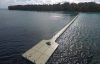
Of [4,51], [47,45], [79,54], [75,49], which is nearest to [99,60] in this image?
[79,54]

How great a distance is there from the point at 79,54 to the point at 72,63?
8.86 meters

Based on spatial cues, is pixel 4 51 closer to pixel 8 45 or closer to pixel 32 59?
pixel 8 45

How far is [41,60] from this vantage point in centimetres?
4578

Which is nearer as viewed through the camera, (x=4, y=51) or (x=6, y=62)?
(x=6, y=62)

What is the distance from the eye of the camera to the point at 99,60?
1876 inches

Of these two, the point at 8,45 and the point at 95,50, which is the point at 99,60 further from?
the point at 8,45

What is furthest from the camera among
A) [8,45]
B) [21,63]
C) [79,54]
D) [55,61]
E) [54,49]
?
[8,45]

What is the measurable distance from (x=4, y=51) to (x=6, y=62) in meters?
9.77

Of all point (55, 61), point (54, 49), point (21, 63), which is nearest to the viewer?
point (21, 63)

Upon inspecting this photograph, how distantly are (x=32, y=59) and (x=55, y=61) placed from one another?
21.1ft

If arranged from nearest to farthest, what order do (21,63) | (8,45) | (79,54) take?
(21,63) < (79,54) < (8,45)

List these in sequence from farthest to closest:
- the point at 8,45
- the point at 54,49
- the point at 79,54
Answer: the point at 8,45, the point at 54,49, the point at 79,54

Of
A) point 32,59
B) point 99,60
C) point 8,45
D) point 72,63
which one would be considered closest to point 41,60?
point 32,59

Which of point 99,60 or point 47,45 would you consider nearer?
point 99,60
